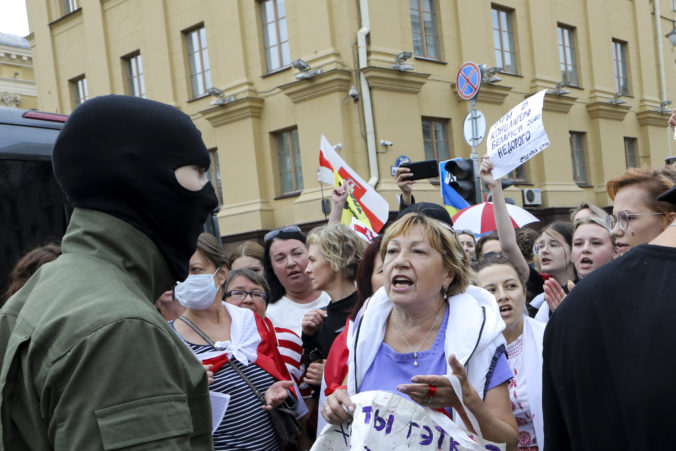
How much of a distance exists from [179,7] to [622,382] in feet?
57.9

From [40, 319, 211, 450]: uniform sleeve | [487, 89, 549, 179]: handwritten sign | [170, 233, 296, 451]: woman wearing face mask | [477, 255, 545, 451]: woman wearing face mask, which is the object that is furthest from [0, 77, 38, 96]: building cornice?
[40, 319, 211, 450]: uniform sleeve

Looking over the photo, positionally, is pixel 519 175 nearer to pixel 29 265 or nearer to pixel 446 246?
pixel 446 246

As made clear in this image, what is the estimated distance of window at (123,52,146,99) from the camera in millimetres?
18531

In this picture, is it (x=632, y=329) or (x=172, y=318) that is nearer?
(x=632, y=329)

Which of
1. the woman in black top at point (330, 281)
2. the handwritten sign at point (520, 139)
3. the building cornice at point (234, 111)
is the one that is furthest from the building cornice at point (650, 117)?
the woman in black top at point (330, 281)

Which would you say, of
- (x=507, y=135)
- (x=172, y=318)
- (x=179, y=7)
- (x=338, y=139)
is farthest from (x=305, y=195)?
(x=172, y=318)

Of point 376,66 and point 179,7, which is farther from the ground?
point 179,7

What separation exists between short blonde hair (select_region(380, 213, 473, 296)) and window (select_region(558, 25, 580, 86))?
678 inches

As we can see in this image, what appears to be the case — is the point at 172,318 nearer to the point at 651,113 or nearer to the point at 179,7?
the point at 179,7

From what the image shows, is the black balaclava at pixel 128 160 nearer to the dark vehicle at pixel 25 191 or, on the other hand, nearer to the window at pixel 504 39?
the dark vehicle at pixel 25 191

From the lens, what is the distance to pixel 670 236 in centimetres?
161

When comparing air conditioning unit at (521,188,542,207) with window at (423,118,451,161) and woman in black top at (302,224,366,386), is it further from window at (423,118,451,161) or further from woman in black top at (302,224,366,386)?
woman in black top at (302,224,366,386)

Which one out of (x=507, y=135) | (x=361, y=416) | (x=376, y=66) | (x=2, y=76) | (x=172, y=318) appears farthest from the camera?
(x=2, y=76)

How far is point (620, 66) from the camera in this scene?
20844 mm
